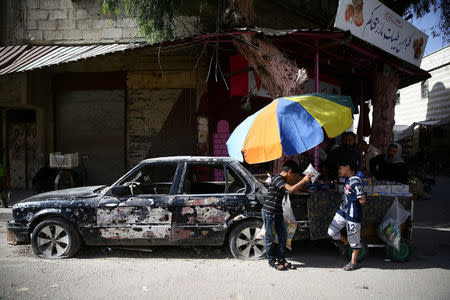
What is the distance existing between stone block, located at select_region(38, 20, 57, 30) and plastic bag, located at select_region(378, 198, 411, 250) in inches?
427

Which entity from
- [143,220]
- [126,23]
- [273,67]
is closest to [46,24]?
[126,23]

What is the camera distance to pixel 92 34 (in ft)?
33.2

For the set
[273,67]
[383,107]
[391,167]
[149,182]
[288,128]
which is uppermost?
[273,67]

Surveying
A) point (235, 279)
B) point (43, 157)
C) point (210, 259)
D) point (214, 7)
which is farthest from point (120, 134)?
point (235, 279)

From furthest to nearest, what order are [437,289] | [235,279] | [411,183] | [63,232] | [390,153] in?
[411,183], [390,153], [63,232], [235,279], [437,289]

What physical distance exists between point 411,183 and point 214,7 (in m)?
8.02

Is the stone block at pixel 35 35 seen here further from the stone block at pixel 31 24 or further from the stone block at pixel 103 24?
the stone block at pixel 103 24

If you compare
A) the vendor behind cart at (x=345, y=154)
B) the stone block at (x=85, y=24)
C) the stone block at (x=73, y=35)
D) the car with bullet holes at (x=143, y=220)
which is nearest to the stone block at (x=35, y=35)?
the stone block at (x=73, y=35)

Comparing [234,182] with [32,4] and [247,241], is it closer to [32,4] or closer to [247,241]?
[247,241]

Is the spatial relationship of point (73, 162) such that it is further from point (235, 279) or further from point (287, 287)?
point (287, 287)

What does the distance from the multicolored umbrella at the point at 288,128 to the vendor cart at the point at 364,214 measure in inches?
40.4

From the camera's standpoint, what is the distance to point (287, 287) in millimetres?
3701

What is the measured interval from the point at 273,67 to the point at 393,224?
3.65 metres

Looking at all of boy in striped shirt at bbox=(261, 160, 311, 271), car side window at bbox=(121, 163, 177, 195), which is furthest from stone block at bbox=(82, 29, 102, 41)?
boy in striped shirt at bbox=(261, 160, 311, 271)
